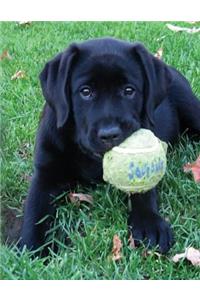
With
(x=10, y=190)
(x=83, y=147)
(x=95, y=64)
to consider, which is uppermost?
(x=95, y=64)

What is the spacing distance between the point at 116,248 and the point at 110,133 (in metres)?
0.48

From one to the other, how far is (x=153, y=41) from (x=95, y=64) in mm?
2194

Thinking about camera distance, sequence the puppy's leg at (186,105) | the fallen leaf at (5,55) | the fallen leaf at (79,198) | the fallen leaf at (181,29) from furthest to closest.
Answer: the fallen leaf at (181,29) → the fallen leaf at (5,55) → the puppy's leg at (186,105) → the fallen leaf at (79,198)

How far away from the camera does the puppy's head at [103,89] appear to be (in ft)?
8.82

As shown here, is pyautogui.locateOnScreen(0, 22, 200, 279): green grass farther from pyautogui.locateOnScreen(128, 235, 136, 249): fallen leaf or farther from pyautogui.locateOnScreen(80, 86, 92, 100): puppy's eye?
pyautogui.locateOnScreen(80, 86, 92, 100): puppy's eye

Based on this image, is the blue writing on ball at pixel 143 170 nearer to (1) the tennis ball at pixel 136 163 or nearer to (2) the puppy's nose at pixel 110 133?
(1) the tennis ball at pixel 136 163

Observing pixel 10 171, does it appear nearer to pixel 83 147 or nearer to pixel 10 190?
pixel 10 190

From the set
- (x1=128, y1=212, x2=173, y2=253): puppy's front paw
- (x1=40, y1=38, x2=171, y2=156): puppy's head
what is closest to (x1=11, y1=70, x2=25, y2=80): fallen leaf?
(x1=40, y1=38, x2=171, y2=156): puppy's head

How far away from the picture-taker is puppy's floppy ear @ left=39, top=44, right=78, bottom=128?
2.81 m

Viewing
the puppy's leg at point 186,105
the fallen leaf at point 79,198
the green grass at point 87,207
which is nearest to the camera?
the green grass at point 87,207

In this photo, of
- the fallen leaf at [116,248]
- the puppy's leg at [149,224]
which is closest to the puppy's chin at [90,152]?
the puppy's leg at [149,224]

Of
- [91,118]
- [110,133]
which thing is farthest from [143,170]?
[91,118]

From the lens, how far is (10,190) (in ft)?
10.6

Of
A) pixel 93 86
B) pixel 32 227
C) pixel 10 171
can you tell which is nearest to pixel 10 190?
pixel 10 171
